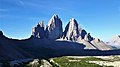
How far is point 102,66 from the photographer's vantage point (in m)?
199

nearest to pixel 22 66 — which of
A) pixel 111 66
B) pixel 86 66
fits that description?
pixel 86 66

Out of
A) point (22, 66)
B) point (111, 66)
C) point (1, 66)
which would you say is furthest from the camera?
point (111, 66)

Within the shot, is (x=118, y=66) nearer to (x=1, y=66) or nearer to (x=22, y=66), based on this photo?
(x=22, y=66)

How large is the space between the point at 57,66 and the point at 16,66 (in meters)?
32.0

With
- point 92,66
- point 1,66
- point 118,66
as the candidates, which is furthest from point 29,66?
point 118,66

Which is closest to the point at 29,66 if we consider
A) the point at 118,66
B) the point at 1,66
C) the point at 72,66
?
the point at 1,66

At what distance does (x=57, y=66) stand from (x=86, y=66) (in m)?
20.7

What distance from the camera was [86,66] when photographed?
19862 centimetres

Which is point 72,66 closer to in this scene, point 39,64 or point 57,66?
point 57,66

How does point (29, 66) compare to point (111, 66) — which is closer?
point (29, 66)

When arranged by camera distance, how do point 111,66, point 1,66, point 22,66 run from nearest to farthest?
point 1,66
point 22,66
point 111,66

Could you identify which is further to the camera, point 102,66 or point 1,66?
point 102,66

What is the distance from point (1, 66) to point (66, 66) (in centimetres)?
4915

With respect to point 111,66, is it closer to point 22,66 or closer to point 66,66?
point 66,66
